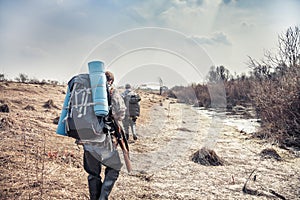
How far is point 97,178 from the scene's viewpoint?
9.41 ft

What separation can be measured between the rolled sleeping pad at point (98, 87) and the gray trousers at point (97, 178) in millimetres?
644

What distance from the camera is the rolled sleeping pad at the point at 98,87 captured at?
2.48 m

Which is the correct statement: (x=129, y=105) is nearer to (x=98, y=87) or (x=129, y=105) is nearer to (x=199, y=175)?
(x=199, y=175)

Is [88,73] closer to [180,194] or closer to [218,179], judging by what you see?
[180,194]

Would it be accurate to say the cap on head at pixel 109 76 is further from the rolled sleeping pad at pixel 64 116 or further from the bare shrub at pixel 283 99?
the bare shrub at pixel 283 99

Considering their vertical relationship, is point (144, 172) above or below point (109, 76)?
below

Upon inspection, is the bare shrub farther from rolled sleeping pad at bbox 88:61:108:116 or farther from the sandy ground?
rolled sleeping pad at bbox 88:61:108:116

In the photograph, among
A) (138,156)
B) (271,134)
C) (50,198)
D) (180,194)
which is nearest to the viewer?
(50,198)

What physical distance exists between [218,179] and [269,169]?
166cm

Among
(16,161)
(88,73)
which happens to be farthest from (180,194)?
(16,161)

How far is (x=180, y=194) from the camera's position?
157 inches

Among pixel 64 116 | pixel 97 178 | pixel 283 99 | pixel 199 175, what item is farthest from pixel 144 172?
pixel 283 99

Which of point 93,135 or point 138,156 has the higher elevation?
point 93,135

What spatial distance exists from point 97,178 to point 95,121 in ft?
2.65
